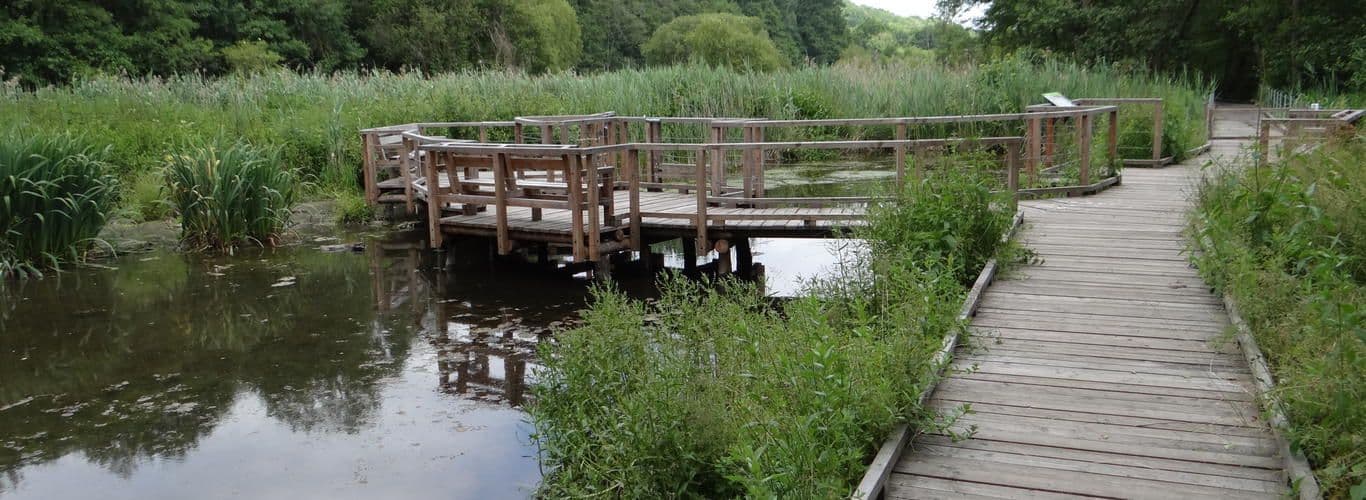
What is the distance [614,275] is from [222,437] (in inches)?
202

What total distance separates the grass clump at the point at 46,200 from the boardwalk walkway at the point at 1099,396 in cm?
963

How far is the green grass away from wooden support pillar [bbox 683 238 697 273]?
6.11 m

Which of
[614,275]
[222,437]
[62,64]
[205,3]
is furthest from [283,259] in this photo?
[205,3]

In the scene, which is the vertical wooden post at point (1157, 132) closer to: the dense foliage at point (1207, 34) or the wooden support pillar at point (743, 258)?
the wooden support pillar at point (743, 258)

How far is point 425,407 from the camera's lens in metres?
7.08

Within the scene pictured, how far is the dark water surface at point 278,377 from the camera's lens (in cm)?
609

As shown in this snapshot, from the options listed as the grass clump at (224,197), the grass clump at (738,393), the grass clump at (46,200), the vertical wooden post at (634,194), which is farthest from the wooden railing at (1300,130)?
the grass clump at (46,200)

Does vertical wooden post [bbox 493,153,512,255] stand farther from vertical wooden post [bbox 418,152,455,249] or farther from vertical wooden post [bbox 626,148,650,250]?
vertical wooden post [bbox 626,148,650,250]

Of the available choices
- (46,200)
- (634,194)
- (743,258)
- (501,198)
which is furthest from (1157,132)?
(46,200)

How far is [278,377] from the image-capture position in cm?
780

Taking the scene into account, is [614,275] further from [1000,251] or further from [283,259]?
[1000,251]

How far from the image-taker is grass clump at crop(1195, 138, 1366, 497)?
3.95m

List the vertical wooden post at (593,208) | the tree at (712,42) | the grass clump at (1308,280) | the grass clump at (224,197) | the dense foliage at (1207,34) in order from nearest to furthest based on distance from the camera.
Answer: the grass clump at (1308,280) < the vertical wooden post at (593,208) < the grass clump at (224,197) < the dense foliage at (1207,34) < the tree at (712,42)

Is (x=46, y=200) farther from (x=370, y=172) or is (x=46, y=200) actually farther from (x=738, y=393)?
(x=738, y=393)
